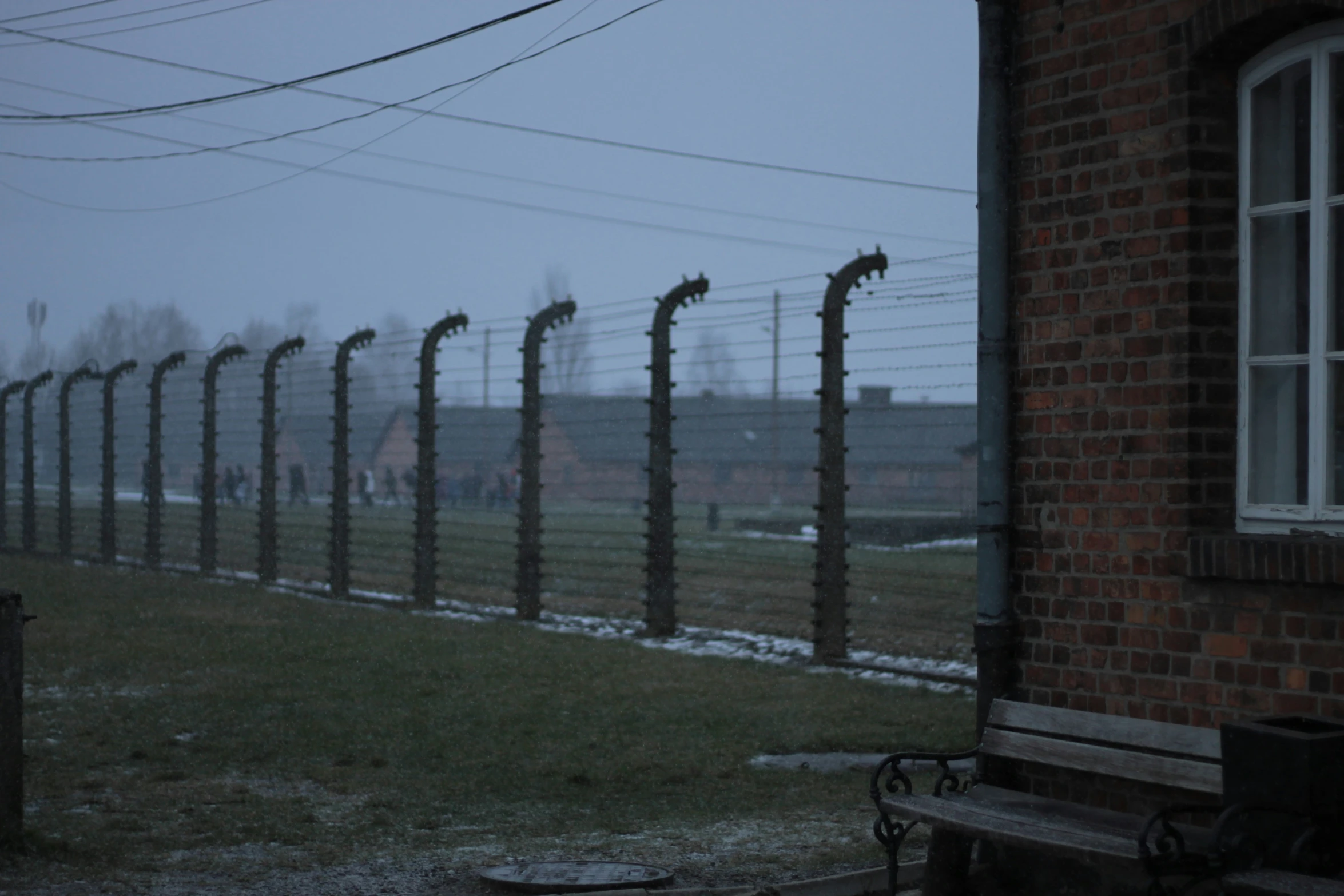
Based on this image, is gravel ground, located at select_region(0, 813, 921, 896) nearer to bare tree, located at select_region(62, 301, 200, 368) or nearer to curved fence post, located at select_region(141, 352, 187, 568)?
curved fence post, located at select_region(141, 352, 187, 568)

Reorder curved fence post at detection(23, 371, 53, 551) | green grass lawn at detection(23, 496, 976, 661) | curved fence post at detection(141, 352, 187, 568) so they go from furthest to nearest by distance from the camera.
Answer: curved fence post at detection(23, 371, 53, 551) < curved fence post at detection(141, 352, 187, 568) < green grass lawn at detection(23, 496, 976, 661)

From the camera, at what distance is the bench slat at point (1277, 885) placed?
368 cm

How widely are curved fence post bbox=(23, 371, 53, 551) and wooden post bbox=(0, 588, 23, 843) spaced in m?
21.2

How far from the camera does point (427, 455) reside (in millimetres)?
16109

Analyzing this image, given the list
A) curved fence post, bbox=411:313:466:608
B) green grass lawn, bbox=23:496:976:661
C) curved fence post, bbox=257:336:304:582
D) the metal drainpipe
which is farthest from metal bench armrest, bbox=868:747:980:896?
curved fence post, bbox=257:336:304:582

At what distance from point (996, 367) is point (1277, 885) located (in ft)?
7.33

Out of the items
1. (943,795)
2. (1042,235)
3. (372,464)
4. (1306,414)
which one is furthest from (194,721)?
(372,464)

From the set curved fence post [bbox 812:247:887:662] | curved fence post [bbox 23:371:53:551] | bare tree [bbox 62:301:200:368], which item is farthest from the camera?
bare tree [bbox 62:301:200:368]

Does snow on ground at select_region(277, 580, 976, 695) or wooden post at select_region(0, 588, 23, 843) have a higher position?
wooden post at select_region(0, 588, 23, 843)

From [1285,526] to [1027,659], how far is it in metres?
1.10

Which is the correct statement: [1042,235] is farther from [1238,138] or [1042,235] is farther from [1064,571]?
[1064,571]

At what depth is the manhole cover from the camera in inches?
212

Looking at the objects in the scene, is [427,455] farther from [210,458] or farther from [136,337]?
[136,337]

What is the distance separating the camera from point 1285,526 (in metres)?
4.71
